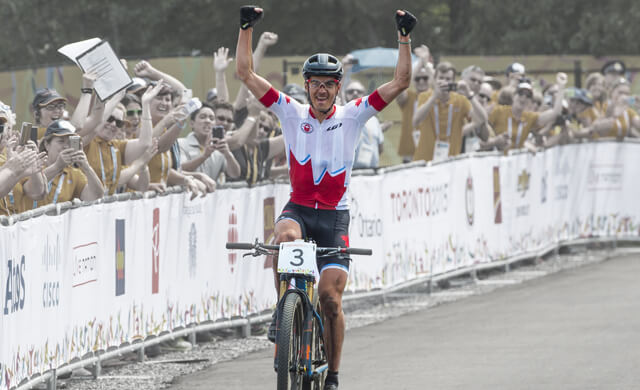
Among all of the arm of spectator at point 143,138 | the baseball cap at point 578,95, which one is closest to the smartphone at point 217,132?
the arm of spectator at point 143,138

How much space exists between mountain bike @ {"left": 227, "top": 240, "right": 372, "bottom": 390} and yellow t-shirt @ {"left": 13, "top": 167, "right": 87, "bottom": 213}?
7.85ft

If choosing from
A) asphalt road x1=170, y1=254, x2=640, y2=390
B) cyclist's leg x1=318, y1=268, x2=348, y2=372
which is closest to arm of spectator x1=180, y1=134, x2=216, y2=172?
asphalt road x1=170, y1=254, x2=640, y2=390

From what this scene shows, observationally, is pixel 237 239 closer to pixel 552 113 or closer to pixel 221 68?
pixel 221 68

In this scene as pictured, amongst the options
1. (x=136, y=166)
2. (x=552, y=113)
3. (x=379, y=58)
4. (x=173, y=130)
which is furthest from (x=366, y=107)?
(x=379, y=58)

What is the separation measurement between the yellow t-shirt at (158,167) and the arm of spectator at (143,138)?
578mm

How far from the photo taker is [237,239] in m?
14.1

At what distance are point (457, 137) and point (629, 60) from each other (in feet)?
48.3

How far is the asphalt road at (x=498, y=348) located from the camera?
11328 millimetres

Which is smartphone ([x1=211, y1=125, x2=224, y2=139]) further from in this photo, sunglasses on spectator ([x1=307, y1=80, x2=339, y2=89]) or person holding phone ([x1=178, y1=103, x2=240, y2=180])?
sunglasses on spectator ([x1=307, y1=80, x2=339, y2=89])

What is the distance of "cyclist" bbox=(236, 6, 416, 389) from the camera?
389 inches

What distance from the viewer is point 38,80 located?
30.6m

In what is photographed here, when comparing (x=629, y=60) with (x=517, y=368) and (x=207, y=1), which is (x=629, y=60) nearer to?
(x=207, y=1)

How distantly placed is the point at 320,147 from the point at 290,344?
1531 mm

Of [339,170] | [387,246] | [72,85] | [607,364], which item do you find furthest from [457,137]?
[72,85]
